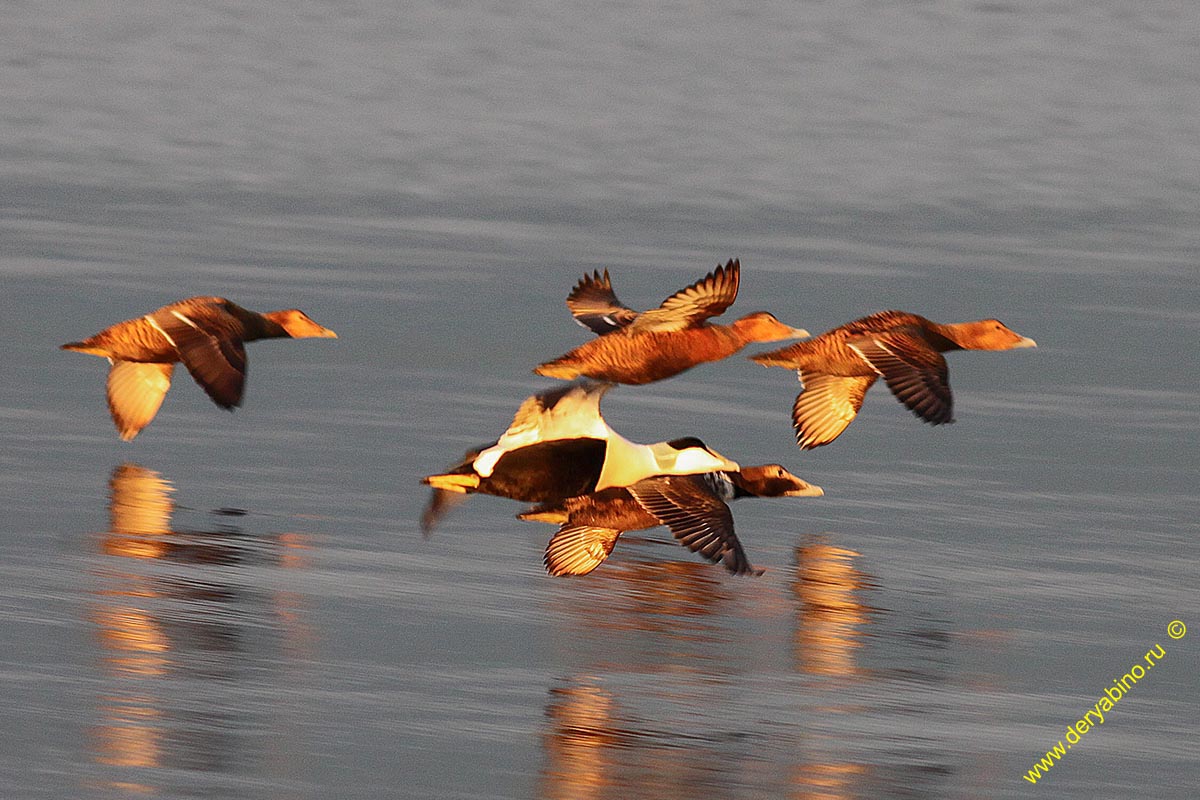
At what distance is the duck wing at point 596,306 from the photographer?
14.1 metres

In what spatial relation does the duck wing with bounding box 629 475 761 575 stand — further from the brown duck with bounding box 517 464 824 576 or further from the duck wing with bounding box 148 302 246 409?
the duck wing with bounding box 148 302 246 409

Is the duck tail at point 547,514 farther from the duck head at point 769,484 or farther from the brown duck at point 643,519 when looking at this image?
the duck head at point 769,484

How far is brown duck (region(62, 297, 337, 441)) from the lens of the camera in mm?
13367

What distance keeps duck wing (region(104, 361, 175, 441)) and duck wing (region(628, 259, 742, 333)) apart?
251cm

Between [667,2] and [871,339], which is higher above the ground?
[667,2]

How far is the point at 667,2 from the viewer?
42625 millimetres

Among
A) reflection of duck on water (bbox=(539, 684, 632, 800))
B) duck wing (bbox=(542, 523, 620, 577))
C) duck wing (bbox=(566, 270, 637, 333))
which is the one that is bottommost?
reflection of duck on water (bbox=(539, 684, 632, 800))

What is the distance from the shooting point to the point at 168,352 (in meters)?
13.8

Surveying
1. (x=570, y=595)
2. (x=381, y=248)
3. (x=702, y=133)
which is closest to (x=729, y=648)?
(x=570, y=595)

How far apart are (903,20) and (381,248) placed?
23220mm

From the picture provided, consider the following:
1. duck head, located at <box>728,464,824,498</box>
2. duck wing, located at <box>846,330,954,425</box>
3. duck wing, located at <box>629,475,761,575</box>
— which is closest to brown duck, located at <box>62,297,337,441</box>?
duck head, located at <box>728,464,824,498</box>

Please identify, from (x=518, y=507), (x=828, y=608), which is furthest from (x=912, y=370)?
(x=828, y=608)

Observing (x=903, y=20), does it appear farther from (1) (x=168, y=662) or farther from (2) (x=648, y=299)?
(1) (x=168, y=662)

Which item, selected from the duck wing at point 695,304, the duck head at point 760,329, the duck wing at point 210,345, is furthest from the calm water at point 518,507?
the duck wing at point 695,304
